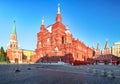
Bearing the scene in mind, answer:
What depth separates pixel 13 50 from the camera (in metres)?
82.6

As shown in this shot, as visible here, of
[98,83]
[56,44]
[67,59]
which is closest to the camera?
[98,83]

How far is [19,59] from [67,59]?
3649cm

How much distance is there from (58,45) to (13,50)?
29.9m

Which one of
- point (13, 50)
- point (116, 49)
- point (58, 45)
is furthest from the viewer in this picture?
point (116, 49)

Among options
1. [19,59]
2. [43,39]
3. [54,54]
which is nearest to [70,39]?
[54,54]

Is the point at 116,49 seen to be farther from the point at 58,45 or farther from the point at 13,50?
the point at 13,50

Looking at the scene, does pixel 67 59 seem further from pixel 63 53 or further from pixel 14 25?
pixel 14 25

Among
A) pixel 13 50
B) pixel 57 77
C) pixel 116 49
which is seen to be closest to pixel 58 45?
pixel 13 50

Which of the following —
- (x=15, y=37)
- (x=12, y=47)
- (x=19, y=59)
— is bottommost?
(x=19, y=59)

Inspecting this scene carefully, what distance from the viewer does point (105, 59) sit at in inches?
2913

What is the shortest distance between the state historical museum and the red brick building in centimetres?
1242

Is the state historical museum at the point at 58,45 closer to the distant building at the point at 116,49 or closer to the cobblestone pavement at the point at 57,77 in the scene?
the cobblestone pavement at the point at 57,77

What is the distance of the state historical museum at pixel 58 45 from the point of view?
6094 centimetres

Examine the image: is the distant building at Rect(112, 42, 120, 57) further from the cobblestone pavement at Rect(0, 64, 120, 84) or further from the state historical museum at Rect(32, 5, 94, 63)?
the cobblestone pavement at Rect(0, 64, 120, 84)
